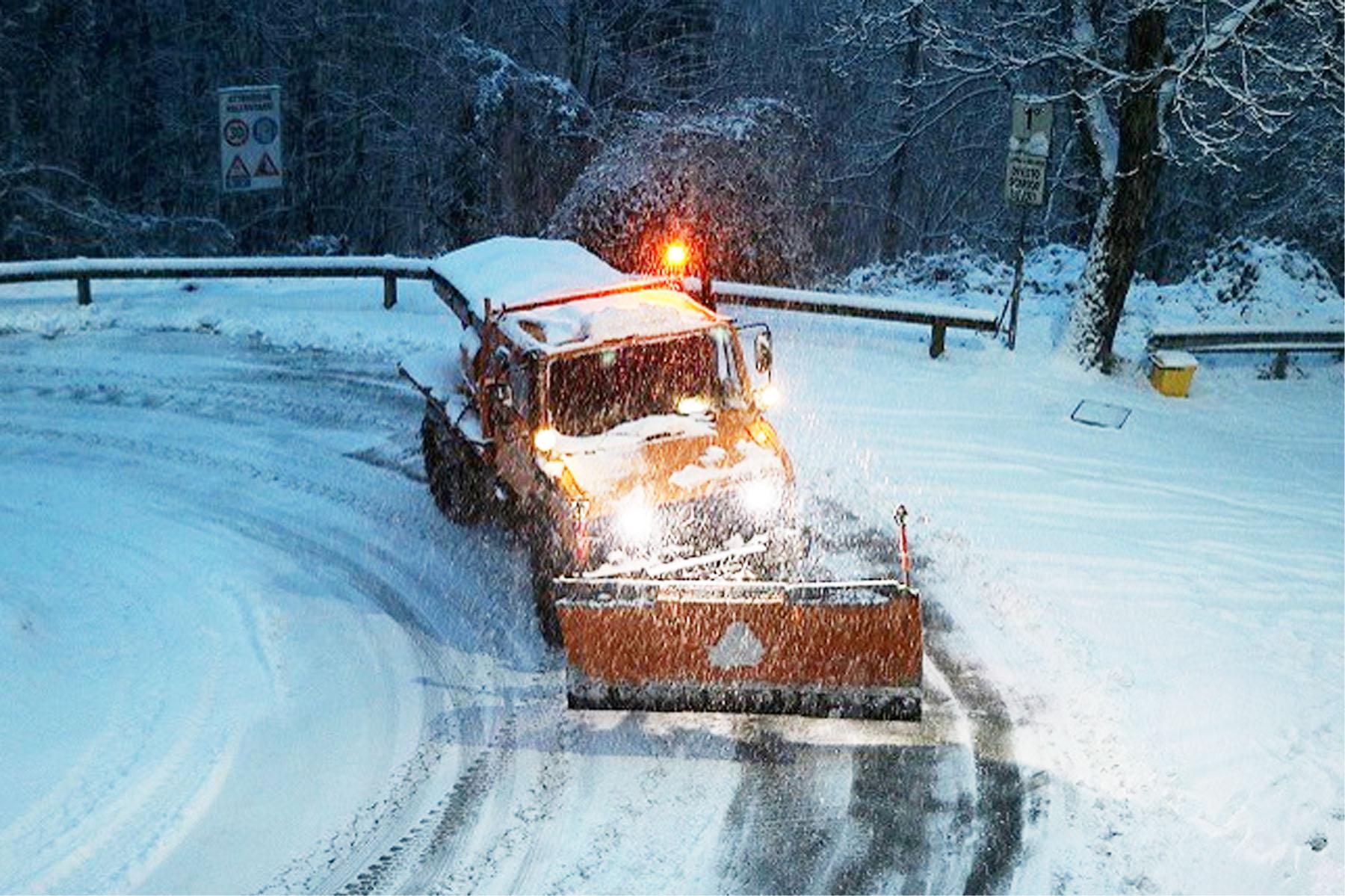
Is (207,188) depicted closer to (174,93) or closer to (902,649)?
(174,93)

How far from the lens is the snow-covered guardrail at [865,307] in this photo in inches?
643

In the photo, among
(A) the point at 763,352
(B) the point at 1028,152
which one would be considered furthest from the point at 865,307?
(A) the point at 763,352

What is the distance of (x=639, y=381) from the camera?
9.91 metres

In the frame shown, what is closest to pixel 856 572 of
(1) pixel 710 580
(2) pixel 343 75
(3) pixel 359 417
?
(1) pixel 710 580

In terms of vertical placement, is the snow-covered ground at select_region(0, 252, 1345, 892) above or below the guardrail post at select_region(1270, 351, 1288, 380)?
below

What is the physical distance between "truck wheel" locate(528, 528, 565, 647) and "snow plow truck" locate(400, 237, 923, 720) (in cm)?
2

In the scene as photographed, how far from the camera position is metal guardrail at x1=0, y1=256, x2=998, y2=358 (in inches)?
649

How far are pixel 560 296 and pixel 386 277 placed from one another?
8104mm

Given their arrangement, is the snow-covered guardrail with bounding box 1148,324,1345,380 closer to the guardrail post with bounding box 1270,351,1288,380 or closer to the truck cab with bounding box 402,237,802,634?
the guardrail post with bounding box 1270,351,1288,380

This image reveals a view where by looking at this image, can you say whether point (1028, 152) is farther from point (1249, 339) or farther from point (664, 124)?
point (664, 124)

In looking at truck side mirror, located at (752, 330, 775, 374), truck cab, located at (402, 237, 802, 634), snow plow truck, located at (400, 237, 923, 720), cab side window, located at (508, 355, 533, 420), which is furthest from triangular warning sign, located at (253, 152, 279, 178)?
truck side mirror, located at (752, 330, 775, 374)

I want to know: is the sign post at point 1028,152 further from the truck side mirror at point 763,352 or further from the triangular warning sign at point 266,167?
the triangular warning sign at point 266,167

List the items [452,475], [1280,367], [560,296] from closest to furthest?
[560,296] → [452,475] → [1280,367]

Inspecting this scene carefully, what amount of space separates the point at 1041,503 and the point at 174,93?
2351cm
